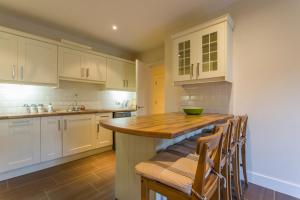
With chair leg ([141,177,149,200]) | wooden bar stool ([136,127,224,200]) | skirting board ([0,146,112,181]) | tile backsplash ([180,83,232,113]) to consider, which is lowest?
skirting board ([0,146,112,181])

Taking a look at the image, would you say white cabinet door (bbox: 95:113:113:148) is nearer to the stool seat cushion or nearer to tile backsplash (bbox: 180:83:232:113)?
tile backsplash (bbox: 180:83:232:113)

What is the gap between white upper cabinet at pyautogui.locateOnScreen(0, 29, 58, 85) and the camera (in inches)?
89.9

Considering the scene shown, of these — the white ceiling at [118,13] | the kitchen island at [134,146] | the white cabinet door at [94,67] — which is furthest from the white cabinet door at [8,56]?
the kitchen island at [134,146]

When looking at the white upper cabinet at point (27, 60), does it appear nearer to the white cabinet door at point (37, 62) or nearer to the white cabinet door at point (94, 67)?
the white cabinet door at point (37, 62)

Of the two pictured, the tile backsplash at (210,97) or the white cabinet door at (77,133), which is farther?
the white cabinet door at (77,133)

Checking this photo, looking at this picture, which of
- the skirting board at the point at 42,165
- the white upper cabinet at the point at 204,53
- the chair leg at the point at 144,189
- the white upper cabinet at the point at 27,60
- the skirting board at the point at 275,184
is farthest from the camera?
the white upper cabinet at the point at 27,60

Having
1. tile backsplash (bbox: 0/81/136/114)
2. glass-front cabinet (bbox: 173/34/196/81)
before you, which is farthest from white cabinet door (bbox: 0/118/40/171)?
glass-front cabinet (bbox: 173/34/196/81)

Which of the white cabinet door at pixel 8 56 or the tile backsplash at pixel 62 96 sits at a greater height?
the white cabinet door at pixel 8 56

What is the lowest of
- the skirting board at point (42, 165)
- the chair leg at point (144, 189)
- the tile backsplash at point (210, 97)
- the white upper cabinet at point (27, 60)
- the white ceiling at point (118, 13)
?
the skirting board at point (42, 165)

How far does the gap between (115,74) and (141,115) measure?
1836 millimetres

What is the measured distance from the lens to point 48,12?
2.49 meters

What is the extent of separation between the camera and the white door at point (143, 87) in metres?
3.63

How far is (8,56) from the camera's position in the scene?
231 centimetres

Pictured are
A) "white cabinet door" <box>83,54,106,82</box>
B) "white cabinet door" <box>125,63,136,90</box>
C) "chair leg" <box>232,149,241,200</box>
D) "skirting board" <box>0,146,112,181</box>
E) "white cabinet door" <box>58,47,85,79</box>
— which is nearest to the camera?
"chair leg" <box>232,149,241,200</box>
